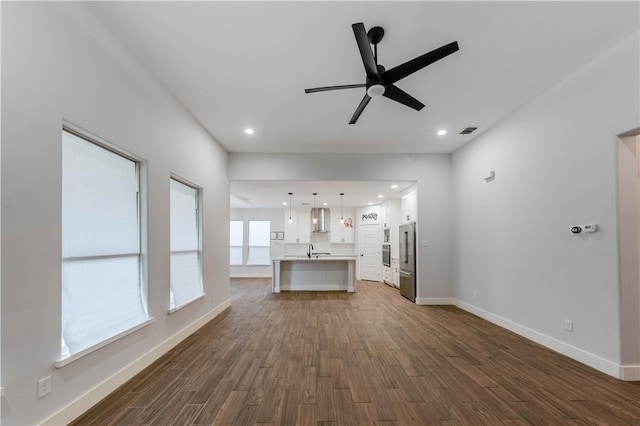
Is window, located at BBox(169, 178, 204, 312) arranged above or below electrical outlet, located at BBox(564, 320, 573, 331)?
above

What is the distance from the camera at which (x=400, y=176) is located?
602 cm

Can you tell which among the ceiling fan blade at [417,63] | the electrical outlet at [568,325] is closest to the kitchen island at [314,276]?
the electrical outlet at [568,325]

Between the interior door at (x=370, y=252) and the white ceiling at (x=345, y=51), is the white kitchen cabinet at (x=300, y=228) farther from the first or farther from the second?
the white ceiling at (x=345, y=51)

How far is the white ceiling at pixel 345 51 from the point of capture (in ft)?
7.45

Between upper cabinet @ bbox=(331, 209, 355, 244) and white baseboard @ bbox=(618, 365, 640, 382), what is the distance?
8461 millimetres

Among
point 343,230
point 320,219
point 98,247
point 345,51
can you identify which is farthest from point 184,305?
point 343,230

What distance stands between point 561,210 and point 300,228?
27.8 feet

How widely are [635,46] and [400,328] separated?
401 cm

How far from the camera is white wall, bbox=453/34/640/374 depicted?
2.80m

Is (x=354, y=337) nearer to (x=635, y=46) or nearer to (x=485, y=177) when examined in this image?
(x=485, y=177)

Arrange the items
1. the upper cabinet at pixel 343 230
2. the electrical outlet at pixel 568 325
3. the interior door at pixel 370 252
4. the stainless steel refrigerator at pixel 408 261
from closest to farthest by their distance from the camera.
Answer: the electrical outlet at pixel 568 325, the stainless steel refrigerator at pixel 408 261, the interior door at pixel 370 252, the upper cabinet at pixel 343 230

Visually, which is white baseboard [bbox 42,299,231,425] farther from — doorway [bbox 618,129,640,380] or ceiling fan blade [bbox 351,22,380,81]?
doorway [bbox 618,129,640,380]

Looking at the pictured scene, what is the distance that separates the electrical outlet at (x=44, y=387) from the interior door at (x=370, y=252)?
28.8 ft

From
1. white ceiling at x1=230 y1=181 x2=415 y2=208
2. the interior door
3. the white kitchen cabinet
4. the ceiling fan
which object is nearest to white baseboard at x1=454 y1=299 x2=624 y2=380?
white ceiling at x1=230 y1=181 x2=415 y2=208
